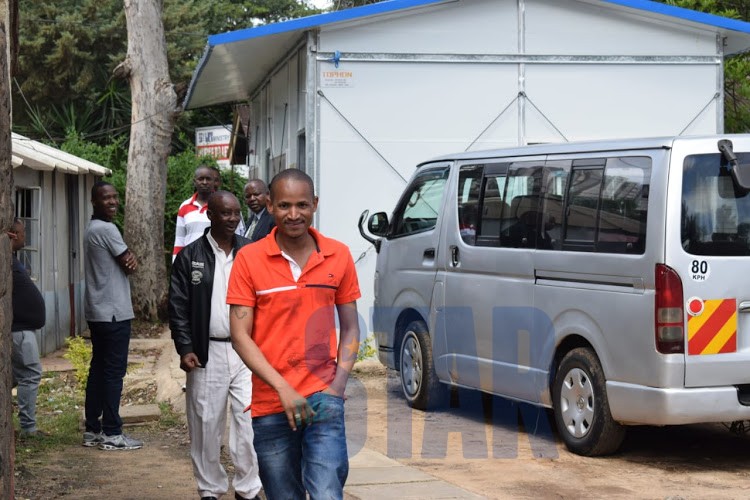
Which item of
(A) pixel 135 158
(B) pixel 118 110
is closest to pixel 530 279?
(A) pixel 135 158

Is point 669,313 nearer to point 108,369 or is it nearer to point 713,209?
point 713,209

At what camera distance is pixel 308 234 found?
477 centimetres

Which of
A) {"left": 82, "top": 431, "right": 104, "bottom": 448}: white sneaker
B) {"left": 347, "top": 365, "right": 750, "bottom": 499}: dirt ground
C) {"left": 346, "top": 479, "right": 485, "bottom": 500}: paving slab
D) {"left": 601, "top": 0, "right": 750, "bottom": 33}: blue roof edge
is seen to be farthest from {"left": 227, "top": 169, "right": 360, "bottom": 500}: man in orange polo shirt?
{"left": 601, "top": 0, "right": 750, "bottom": 33}: blue roof edge

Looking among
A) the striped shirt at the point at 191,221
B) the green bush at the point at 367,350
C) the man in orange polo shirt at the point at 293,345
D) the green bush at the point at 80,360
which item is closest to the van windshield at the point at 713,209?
the man in orange polo shirt at the point at 293,345

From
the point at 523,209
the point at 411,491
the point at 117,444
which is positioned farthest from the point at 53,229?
the point at 411,491

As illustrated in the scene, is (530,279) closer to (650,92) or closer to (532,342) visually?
(532,342)

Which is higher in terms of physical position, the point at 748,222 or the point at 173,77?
the point at 173,77

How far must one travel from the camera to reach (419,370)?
33.7ft

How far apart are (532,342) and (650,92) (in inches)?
286

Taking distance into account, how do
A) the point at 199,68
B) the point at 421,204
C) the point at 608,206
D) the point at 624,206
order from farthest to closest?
the point at 199,68 → the point at 421,204 → the point at 608,206 → the point at 624,206

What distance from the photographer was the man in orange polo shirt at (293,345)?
15.0 ft

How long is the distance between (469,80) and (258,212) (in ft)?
15.4

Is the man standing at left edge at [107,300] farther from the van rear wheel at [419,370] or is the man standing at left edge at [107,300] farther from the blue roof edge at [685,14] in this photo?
the blue roof edge at [685,14]

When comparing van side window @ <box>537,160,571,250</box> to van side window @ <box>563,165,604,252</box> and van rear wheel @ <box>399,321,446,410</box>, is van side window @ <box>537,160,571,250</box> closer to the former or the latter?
van side window @ <box>563,165,604,252</box>
